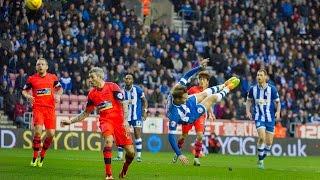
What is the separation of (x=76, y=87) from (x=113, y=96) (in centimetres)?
1843

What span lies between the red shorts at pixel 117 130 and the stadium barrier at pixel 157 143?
1646 centimetres

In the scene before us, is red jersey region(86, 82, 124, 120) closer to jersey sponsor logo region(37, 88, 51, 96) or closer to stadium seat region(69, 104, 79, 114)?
jersey sponsor logo region(37, 88, 51, 96)

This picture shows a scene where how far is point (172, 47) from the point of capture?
40844mm

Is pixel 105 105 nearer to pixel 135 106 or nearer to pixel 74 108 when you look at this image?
pixel 135 106

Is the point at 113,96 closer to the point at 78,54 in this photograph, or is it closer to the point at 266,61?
the point at 78,54

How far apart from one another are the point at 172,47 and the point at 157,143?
6.78 meters

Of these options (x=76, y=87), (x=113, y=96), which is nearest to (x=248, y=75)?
(x=76, y=87)

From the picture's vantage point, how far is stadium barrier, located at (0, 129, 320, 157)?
3331 cm

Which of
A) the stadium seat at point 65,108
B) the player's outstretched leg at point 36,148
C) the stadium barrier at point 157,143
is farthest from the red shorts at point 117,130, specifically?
the stadium seat at point 65,108

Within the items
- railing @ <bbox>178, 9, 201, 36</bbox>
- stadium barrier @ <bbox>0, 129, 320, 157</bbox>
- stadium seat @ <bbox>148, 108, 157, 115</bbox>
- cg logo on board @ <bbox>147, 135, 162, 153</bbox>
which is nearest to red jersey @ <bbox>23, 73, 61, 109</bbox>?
stadium barrier @ <bbox>0, 129, 320, 157</bbox>

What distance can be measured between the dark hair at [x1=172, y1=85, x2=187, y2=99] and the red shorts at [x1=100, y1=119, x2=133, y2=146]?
4.41m

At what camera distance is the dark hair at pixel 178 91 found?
21.5 meters

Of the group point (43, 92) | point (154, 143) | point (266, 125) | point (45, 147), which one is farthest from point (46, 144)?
point (154, 143)

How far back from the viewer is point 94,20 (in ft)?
→ 129
